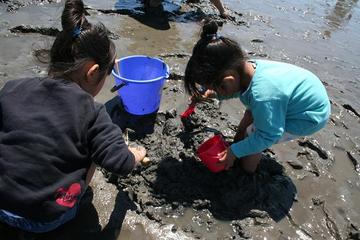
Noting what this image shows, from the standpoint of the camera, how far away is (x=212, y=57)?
90.0 inches

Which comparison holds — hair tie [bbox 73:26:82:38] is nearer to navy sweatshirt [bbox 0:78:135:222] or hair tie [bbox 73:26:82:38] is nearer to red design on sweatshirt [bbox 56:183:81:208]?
navy sweatshirt [bbox 0:78:135:222]

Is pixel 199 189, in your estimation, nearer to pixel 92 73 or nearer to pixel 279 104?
pixel 279 104

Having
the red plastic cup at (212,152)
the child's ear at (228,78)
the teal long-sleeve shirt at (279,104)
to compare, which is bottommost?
the red plastic cup at (212,152)

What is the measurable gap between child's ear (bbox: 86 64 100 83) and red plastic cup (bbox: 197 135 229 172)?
38.1 inches

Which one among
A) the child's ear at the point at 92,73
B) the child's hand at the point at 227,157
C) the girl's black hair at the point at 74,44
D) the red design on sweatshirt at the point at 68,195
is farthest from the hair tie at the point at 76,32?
the child's hand at the point at 227,157

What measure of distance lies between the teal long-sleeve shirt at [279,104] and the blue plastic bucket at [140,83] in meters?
0.77

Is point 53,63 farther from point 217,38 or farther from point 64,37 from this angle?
point 217,38

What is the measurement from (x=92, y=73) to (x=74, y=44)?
0.17 metres

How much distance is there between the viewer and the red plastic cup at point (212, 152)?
8.30 ft

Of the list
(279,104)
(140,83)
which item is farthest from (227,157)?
(140,83)

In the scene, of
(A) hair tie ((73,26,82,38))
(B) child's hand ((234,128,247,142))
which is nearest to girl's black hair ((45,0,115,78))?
(A) hair tie ((73,26,82,38))

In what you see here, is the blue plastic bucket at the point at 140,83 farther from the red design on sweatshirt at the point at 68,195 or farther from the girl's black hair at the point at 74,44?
the red design on sweatshirt at the point at 68,195

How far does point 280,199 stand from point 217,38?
1.22m

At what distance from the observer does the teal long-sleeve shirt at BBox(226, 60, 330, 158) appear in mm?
2361
